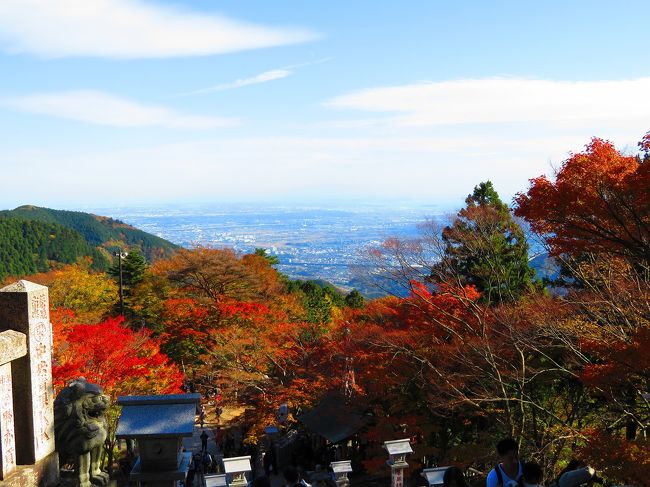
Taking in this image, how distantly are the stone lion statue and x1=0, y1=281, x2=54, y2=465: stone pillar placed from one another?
453 millimetres

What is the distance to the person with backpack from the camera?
15.9 feet

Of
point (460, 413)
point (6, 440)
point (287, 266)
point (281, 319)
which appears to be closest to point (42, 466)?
point (6, 440)

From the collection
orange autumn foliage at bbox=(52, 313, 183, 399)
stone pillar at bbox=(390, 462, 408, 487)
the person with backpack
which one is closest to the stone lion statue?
the person with backpack

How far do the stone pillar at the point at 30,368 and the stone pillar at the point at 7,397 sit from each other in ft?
0.47

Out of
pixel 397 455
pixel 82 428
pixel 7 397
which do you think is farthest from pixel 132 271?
pixel 7 397

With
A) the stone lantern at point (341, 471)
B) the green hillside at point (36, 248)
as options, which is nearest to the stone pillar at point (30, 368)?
the stone lantern at point (341, 471)

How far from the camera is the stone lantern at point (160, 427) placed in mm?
8578

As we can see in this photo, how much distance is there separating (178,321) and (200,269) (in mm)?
3524

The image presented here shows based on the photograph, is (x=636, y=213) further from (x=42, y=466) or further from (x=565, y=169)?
(x=42, y=466)

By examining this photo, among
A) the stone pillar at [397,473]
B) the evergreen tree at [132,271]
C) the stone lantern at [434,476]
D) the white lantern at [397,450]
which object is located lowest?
the stone pillar at [397,473]

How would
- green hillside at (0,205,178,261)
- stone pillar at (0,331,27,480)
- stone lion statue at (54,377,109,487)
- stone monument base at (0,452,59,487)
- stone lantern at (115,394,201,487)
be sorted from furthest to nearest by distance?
green hillside at (0,205,178,261) → stone lantern at (115,394,201,487) → stone lion statue at (54,377,109,487) → stone monument base at (0,452,59,487) → stone pillar at (0,331,27,480)

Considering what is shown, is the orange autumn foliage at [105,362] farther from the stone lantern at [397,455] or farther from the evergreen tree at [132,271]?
the evergreen tree at [132,271]

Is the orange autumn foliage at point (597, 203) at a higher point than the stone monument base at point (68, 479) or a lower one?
higher

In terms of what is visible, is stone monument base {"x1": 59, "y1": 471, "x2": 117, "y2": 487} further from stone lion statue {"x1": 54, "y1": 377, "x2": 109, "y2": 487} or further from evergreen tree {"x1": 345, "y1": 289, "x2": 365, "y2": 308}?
evergreen tree {"x1": 345, "y1": 289, "x2": 365, "y2": 308}
